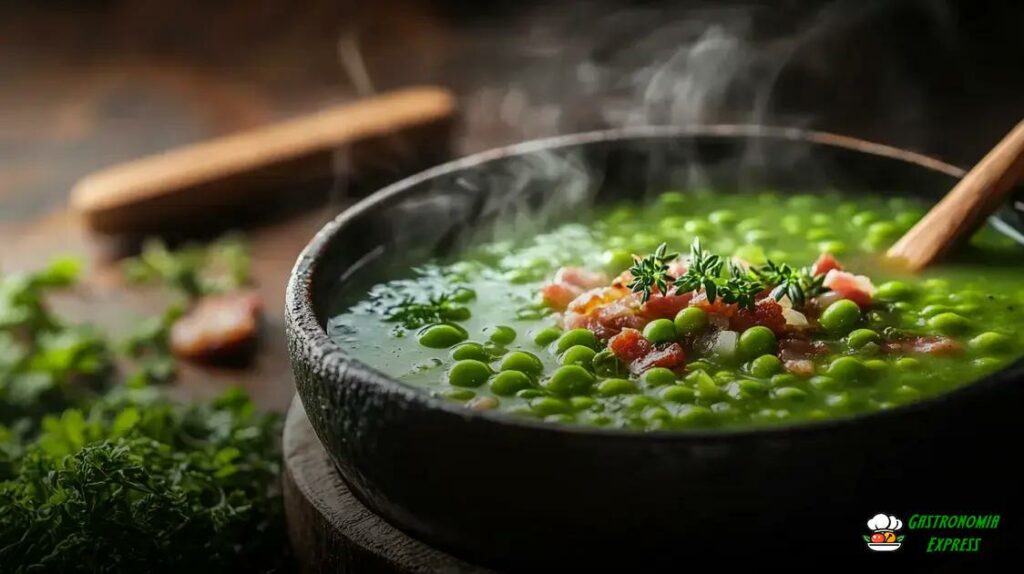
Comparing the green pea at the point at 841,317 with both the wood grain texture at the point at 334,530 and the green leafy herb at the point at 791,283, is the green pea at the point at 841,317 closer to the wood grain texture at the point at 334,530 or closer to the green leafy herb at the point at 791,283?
the green leafy herb at the point at 791,283

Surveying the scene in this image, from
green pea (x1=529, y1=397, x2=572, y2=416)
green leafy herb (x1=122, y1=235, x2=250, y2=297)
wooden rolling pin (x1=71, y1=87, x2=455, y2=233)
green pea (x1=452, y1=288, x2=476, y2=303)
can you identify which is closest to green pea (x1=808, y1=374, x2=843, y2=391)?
green pea (x1=529, y1=397, x2=572, y2=416)

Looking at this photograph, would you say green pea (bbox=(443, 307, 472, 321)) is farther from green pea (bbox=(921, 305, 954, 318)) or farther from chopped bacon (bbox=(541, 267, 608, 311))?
green pea (bbox=(921, 305, 954, 318))

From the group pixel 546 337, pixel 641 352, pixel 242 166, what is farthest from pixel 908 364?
pixel 242 166

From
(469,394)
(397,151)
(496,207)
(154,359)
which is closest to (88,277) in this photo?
(154,359)

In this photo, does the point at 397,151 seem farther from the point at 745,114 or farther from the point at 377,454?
the point at 377,454

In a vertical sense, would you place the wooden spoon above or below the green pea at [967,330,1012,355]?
above

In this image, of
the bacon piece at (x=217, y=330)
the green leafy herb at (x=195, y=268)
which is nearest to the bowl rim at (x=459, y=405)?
the bacon piece at (x=217, y=330)

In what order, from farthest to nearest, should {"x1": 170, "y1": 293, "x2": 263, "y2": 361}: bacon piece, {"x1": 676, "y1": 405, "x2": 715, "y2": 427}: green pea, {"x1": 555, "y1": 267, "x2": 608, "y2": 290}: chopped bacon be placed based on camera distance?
{"x1": 170, "y1": 293, "x2": 263, "y2": 361}: bacon piece < {"x1": 555, "y1": 267, "x2": 608, "y2": 290}: chopped bacon < {"x1": 676, "y1": 405, "x2": 715, "y2": 427}: green pea
